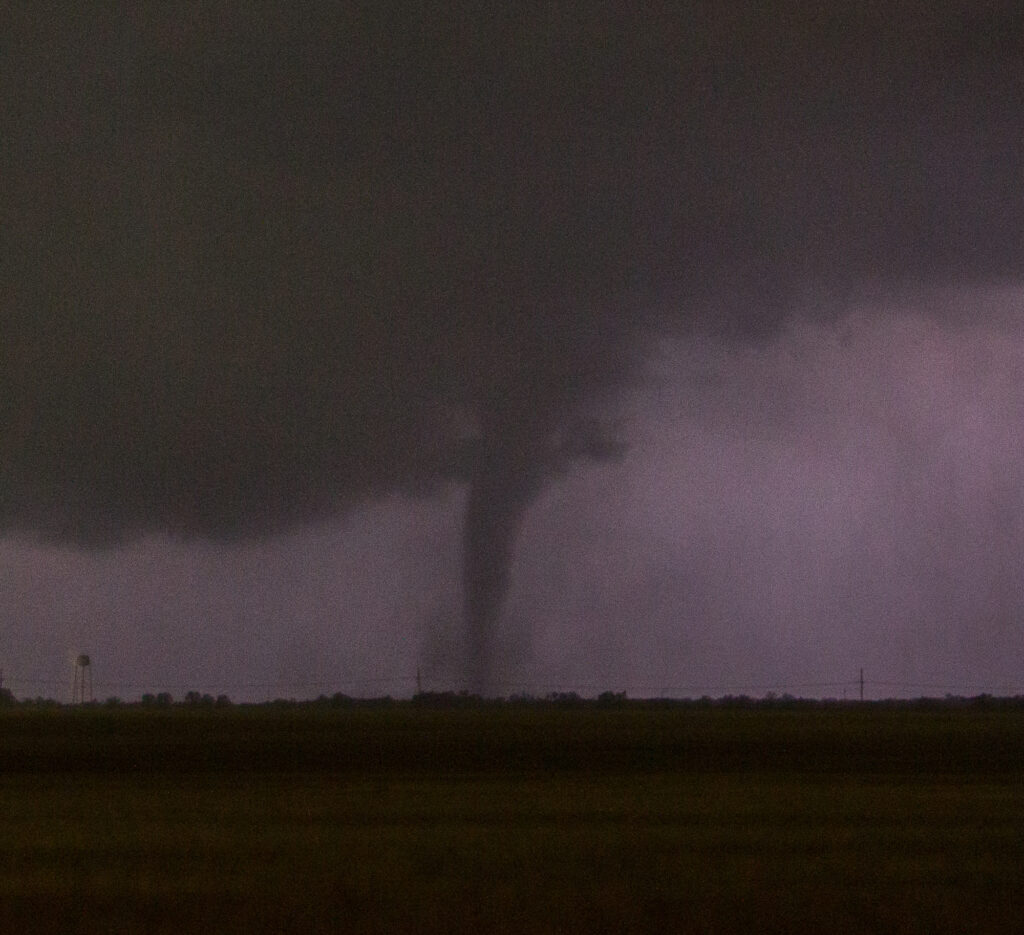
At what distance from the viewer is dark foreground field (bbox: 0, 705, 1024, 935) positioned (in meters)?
16.7

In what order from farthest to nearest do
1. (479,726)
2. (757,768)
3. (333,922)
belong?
(479,726) < (757,768) < (333,922)

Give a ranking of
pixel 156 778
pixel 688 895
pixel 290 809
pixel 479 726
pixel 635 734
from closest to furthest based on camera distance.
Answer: pixel 688 895 → pixel 290 809 → pixel 156 778 → pixel 635 734 → pixel 479 726

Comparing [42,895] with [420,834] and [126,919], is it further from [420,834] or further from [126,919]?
[420,834]

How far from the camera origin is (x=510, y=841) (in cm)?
2297

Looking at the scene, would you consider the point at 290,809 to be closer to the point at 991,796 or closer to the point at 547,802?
the point at 547,802

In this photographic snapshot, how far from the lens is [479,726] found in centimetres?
6712

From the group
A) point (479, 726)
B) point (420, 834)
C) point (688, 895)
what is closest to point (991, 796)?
point (420, 834)

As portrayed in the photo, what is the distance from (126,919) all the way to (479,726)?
168 feet

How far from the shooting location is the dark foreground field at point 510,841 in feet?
54.9

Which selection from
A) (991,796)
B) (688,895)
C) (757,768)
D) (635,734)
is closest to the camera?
(688,895)

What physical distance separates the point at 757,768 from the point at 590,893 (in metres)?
20.7

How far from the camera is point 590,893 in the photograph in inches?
707

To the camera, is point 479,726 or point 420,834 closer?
point 420,834

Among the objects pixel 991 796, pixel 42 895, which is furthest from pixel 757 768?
pixel 42 895
